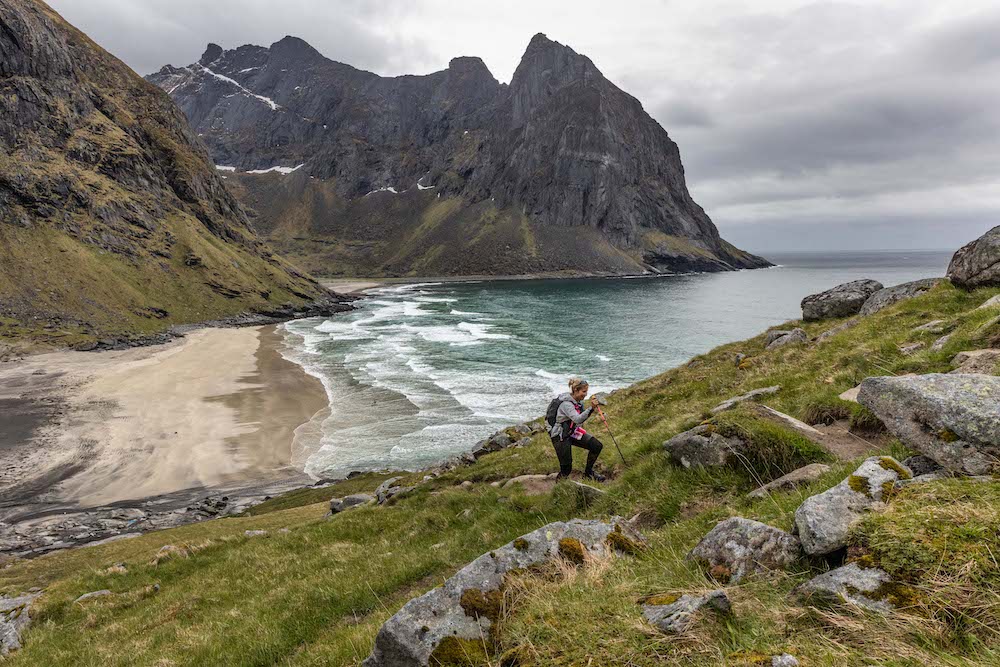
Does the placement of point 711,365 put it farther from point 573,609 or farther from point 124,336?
point 124,336

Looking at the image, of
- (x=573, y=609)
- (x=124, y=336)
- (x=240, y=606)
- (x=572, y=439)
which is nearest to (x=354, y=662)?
(x=573, y=609)

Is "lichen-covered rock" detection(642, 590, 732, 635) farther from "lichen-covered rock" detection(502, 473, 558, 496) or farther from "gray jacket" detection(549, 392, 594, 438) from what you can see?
"lichen-covered rock" detection(502, 473, 558, 496)

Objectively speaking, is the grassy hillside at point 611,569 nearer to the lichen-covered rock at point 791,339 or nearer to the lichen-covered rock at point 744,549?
the lichen-covered rock at point 744,549

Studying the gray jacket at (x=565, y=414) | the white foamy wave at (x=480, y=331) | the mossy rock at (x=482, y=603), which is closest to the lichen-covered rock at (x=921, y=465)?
the mossy rock at (x=482, y=603)

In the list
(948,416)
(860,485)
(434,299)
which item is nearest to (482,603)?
(860,485)

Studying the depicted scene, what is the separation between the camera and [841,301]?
92.2 ft

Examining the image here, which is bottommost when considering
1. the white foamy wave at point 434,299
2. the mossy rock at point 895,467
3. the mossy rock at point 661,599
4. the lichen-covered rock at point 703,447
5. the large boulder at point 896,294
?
the white foamy wave at point 434,299

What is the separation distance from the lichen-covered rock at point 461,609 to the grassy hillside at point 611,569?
0.29m

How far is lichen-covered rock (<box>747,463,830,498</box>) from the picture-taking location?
23.0 ft

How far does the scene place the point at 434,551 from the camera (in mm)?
10445

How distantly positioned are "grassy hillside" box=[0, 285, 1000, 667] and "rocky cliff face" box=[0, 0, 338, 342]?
90715 millimetres

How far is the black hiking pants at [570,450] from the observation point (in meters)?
12.0

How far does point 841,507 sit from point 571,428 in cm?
807

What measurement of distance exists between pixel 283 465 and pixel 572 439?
31.4 metres
